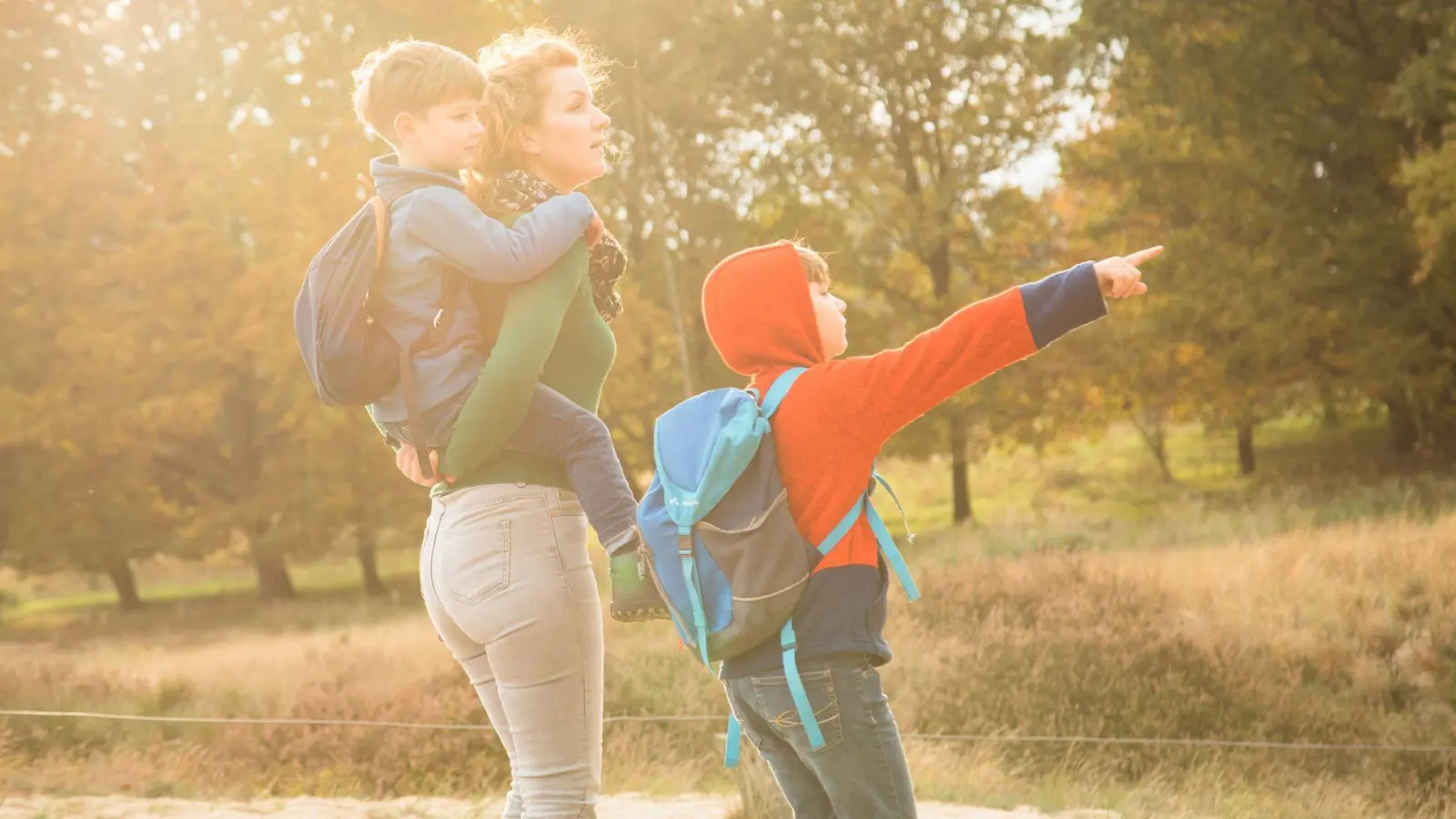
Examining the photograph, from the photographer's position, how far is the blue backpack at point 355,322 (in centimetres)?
235

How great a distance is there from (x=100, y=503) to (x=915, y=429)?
10.1m

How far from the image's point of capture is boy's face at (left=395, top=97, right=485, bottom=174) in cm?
242

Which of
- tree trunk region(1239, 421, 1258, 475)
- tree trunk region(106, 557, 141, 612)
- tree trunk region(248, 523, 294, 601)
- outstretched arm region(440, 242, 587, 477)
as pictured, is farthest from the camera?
tree trunk region(1239, 421, 1258, 475)

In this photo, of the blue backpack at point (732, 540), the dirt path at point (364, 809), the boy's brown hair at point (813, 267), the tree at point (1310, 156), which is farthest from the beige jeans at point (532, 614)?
the tree at point (1310, 156)

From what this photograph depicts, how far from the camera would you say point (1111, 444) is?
28.7 metres

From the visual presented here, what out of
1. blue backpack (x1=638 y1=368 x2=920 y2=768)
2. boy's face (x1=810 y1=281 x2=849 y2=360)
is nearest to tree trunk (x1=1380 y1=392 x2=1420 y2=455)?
boy's face (x1=810 y1=281 x2=849 y2=360)

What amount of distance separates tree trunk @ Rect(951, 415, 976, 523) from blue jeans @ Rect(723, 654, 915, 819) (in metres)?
15.1

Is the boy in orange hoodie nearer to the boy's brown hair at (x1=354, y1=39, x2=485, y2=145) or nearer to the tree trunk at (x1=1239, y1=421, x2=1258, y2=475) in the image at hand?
the boy's brown hair at (x1=354, y1=39, x2=485, y2=145)

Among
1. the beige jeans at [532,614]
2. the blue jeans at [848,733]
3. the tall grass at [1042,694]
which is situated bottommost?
the tall grass at [1042,694]

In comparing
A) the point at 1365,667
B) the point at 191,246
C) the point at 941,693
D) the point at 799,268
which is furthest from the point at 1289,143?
the point at 799,268

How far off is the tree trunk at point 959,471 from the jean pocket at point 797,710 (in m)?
15.1

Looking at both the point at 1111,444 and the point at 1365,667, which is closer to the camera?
the point at 1365,667

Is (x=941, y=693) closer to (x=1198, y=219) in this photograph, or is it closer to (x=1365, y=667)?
(x=1365, y=667)

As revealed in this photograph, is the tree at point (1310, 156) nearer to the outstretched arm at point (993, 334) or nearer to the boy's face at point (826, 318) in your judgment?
the boy's face at point (826, 318)
